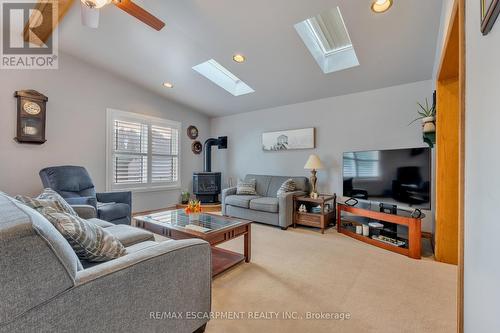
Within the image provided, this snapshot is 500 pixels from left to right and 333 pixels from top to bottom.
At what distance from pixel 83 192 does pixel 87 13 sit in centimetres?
253

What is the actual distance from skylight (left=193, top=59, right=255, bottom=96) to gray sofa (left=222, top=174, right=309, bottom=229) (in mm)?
1849

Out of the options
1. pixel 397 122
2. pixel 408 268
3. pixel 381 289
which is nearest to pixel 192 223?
pixel 381 289

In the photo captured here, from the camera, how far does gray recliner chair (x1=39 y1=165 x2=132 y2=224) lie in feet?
10.1

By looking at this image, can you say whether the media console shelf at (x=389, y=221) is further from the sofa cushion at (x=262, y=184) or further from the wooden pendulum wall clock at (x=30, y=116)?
the wooden pendulum wall clock at (x=30, y=116)

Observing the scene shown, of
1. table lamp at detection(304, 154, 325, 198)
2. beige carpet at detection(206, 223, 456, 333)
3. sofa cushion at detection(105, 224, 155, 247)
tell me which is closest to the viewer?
beige carpet at detection(206, 223, 456, 333)

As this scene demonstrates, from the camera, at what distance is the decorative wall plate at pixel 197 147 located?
229 inches

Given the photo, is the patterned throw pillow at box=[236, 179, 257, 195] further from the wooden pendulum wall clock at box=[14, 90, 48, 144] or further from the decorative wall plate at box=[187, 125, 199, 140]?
the wooden pendulum wall clock at box=[14, 90, 48, 144]

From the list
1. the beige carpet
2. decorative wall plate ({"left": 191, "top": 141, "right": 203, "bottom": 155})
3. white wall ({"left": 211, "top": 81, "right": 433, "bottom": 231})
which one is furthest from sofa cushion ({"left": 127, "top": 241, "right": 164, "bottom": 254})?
decorative wall plate ({"left": 191, "top": 141, "right": 203, "bottom": 155})

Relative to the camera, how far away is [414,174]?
2859 mm

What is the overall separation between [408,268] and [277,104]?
144 inches
